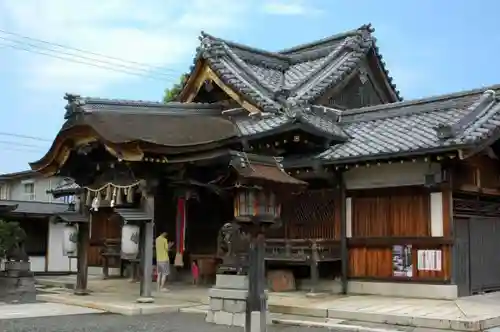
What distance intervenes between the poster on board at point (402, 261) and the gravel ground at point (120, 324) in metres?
4.46

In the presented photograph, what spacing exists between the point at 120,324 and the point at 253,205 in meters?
4.34

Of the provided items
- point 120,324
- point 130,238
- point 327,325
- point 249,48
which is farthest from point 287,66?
point 120,324

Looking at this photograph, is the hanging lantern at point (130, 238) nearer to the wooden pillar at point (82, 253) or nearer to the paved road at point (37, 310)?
the paved road at point (37, 310)

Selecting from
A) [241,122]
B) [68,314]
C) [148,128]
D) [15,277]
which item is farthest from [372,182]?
[15,277]

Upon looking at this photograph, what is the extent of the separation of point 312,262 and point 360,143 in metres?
3.41

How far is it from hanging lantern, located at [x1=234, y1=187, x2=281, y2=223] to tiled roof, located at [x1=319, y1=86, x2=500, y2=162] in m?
5.35

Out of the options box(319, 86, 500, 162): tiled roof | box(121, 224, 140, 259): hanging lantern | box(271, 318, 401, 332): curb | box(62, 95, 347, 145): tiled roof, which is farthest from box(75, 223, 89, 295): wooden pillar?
box(319, 86, 500, 162): tiled roof

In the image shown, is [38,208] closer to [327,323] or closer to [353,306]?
[353,306]

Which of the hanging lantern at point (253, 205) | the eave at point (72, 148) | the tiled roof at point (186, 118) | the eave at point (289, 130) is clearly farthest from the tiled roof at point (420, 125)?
the hanging lantern at point (253, 205)

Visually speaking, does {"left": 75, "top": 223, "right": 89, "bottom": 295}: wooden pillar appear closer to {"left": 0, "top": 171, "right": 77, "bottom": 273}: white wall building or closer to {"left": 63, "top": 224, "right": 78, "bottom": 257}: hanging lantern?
{"left": 63, "top": 224, "right": 78, "bottom": 257}: hanging lantern

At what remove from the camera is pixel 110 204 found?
16266 millimetres

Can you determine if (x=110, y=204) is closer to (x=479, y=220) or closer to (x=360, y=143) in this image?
(x=360, y=143)

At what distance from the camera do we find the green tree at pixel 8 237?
18562 mm

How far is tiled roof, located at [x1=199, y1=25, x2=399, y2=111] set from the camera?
19062mm
